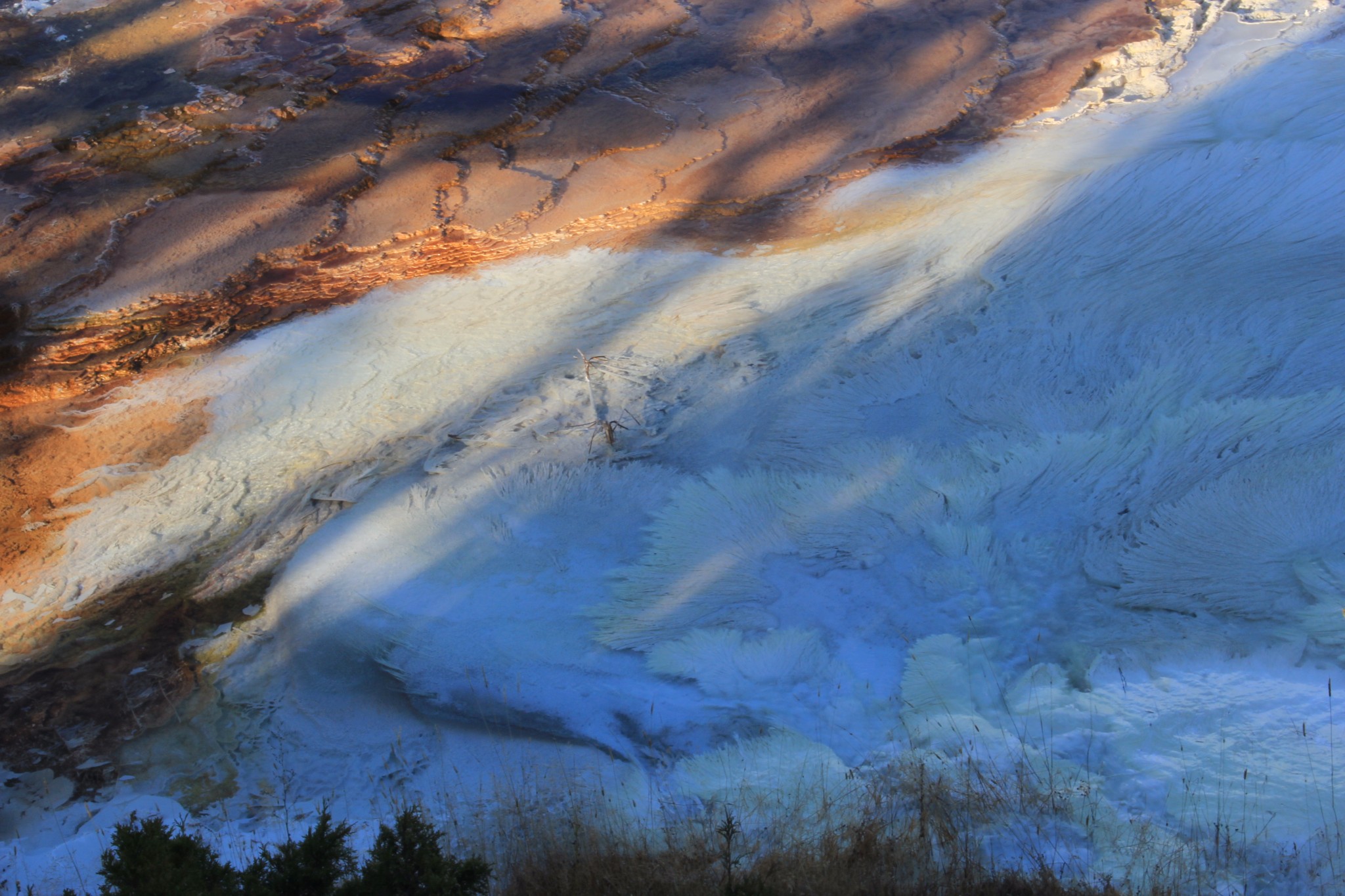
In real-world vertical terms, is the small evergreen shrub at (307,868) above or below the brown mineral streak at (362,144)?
below

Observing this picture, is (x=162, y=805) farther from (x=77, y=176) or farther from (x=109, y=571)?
(x=77, y=176)

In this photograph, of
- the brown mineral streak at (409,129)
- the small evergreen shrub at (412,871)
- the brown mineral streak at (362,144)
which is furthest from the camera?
the brown mineral streak at (409,129)

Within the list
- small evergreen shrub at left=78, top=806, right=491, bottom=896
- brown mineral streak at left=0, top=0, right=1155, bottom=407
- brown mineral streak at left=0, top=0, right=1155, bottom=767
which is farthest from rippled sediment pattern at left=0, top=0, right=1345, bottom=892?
small evergreen shrub at left=78, top=806, right=491, bottom=896

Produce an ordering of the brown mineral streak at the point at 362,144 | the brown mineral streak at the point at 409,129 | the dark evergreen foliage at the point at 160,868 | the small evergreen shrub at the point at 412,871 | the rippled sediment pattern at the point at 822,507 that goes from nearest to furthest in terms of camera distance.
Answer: the dark evergreen foliage at the point at 160,868
the small evergreen shrub at the point at 412,871
the rippled sediment pattern at the point at 822,507
the brown mineral streak at the point at 362,144
the brown mineral streak at the point at 409,129

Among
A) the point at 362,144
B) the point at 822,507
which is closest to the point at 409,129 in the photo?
the point at 362,144

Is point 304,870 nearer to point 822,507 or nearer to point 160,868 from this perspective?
point 160,868

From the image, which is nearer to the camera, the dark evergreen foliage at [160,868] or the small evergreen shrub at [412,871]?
the dark evergreen foliage at [160,868]

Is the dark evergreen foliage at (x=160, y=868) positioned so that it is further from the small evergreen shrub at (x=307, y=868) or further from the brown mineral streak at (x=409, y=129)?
the brown mineral streak at (x=409, y=129)

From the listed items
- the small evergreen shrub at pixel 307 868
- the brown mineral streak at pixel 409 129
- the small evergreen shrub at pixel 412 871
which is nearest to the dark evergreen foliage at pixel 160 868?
the small evergreen shrub at pixel 307 868

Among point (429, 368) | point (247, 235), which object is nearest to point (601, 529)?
point (429, 368)

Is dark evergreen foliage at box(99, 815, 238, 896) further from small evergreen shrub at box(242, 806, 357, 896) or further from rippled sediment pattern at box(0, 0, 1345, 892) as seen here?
rippled sediment pattern at box(0, 0, 1345, 892)
